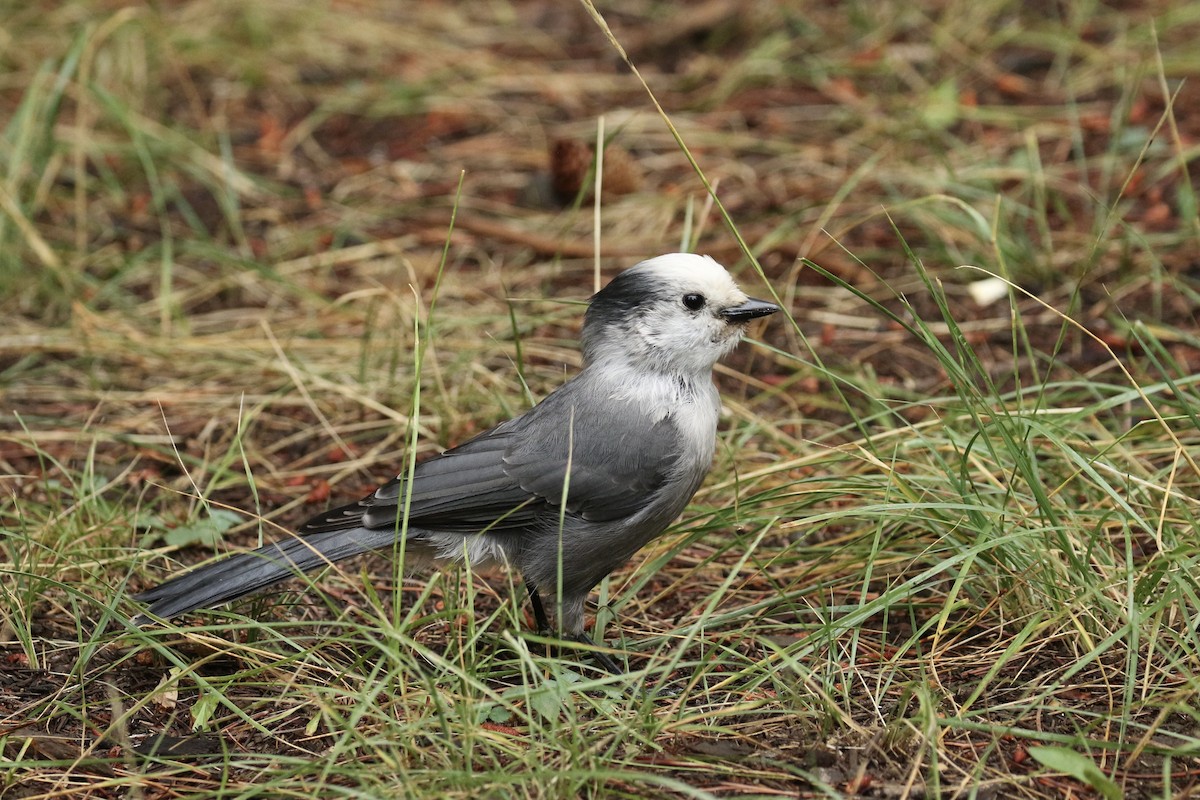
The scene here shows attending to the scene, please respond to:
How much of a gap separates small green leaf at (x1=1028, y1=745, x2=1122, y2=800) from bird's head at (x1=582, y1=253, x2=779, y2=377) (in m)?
1.49

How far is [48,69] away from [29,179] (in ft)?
1.90

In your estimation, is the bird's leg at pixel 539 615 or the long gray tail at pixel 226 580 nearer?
the long gray tail at pixel 226 580

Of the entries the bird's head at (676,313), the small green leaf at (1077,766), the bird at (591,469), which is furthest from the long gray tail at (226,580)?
the small green leaf at (1077,766)

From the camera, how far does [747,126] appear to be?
7.30 m

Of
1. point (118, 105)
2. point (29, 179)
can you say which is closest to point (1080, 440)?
point (118, 105)

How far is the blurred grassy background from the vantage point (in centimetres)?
307

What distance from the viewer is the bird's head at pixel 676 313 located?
12.6ft

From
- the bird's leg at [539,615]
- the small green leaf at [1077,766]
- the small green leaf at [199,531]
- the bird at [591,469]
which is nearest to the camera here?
the small green leaf at [1077,766]

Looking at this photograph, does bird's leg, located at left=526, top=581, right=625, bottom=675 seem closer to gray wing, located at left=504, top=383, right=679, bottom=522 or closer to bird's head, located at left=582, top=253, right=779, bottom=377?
gray wing, located at left=504, top=383, right=679, bottom=522

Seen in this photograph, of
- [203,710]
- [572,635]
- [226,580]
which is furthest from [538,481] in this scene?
[203,710]

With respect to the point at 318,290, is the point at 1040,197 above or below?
above

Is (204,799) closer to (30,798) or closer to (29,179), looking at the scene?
(30,798)

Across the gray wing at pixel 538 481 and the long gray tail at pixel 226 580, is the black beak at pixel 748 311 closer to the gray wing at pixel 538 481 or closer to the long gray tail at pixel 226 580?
the gray wing at pixel 538 481

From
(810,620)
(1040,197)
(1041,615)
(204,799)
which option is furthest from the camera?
(1040,197)
